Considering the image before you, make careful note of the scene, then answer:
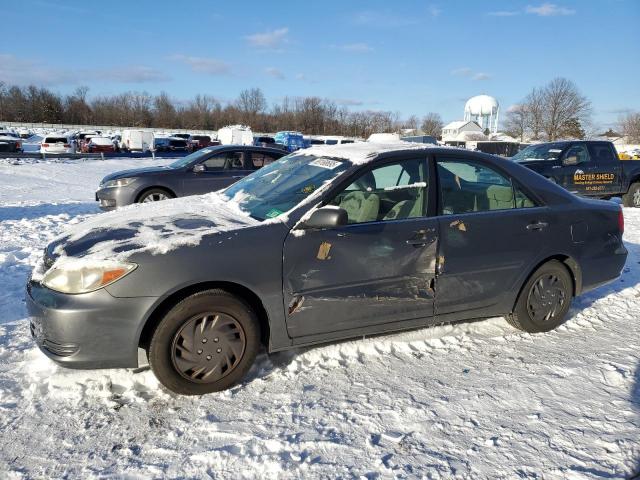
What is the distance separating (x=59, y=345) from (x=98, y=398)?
1.45ft

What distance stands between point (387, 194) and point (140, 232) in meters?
1.77

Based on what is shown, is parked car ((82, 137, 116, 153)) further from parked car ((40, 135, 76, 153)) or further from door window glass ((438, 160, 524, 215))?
door window glass ((438, 160, 524, 215))

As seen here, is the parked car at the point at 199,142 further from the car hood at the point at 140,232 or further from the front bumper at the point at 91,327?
the front bumper at the point at 91,327

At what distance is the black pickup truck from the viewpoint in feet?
35.8

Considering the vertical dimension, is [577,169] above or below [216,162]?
below

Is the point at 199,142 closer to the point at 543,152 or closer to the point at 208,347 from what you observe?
the point at 543,152

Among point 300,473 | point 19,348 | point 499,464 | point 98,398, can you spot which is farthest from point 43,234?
point 499,464

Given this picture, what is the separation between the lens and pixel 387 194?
3.62 m

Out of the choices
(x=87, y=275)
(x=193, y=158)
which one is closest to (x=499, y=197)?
(x=87, y=275)

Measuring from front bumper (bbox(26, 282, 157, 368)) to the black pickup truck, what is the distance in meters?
10.1

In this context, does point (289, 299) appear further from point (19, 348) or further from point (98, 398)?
point (19, 348)

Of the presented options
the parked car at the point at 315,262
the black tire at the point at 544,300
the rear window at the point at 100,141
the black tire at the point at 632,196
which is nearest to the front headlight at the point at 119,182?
the parked car at the point at 315,262

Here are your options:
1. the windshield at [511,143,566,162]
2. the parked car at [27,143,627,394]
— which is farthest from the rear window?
the parked car at [27,143,627,394]

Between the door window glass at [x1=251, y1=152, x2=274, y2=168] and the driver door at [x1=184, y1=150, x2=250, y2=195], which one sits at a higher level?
the door window glass at [x1=251, y1=152, x2=274, y2=168]
